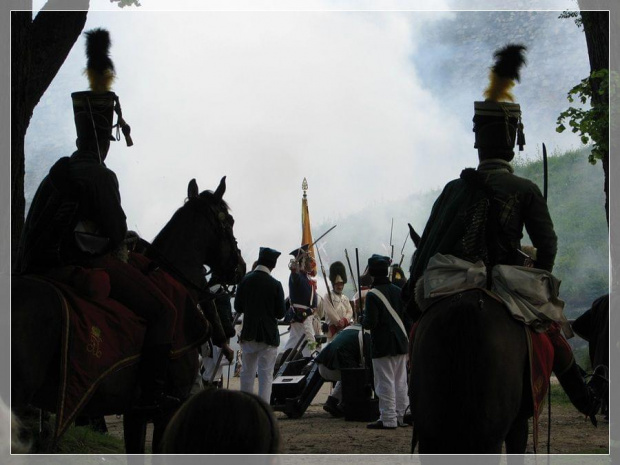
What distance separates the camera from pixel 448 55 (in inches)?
1340

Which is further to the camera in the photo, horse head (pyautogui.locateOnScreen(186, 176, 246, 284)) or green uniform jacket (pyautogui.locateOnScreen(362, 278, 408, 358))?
green uniform jacket (pyautogui.locateOnScreen(362, 278, 408, 358))

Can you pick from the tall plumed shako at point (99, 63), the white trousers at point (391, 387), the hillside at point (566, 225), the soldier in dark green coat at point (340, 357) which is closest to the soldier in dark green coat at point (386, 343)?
the white trousers at point (391, 387)

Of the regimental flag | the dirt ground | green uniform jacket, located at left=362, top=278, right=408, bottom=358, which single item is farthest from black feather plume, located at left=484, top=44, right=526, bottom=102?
the regimental flag

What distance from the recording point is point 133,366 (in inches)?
261

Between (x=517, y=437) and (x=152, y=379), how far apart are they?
→ 2.41m

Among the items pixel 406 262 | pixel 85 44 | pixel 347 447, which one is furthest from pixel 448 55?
pixel 85 44

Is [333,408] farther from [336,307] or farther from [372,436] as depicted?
[336,307]

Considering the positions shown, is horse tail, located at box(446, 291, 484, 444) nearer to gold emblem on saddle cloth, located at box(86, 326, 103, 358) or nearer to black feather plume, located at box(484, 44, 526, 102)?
black feather plume, located at box(484, 44, 526, 102)

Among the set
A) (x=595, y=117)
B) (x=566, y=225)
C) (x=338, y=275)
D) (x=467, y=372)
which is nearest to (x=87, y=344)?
(x=467, y=372)

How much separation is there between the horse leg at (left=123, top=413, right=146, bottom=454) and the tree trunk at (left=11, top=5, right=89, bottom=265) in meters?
1.81

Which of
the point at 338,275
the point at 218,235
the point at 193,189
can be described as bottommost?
the point at 218,235

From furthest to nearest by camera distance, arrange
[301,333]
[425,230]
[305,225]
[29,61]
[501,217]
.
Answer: [305,225] < [301,333] < [29,61] < [425,230] < [501,217]

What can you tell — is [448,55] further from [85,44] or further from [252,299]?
[85,44]

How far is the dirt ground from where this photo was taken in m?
10.3
